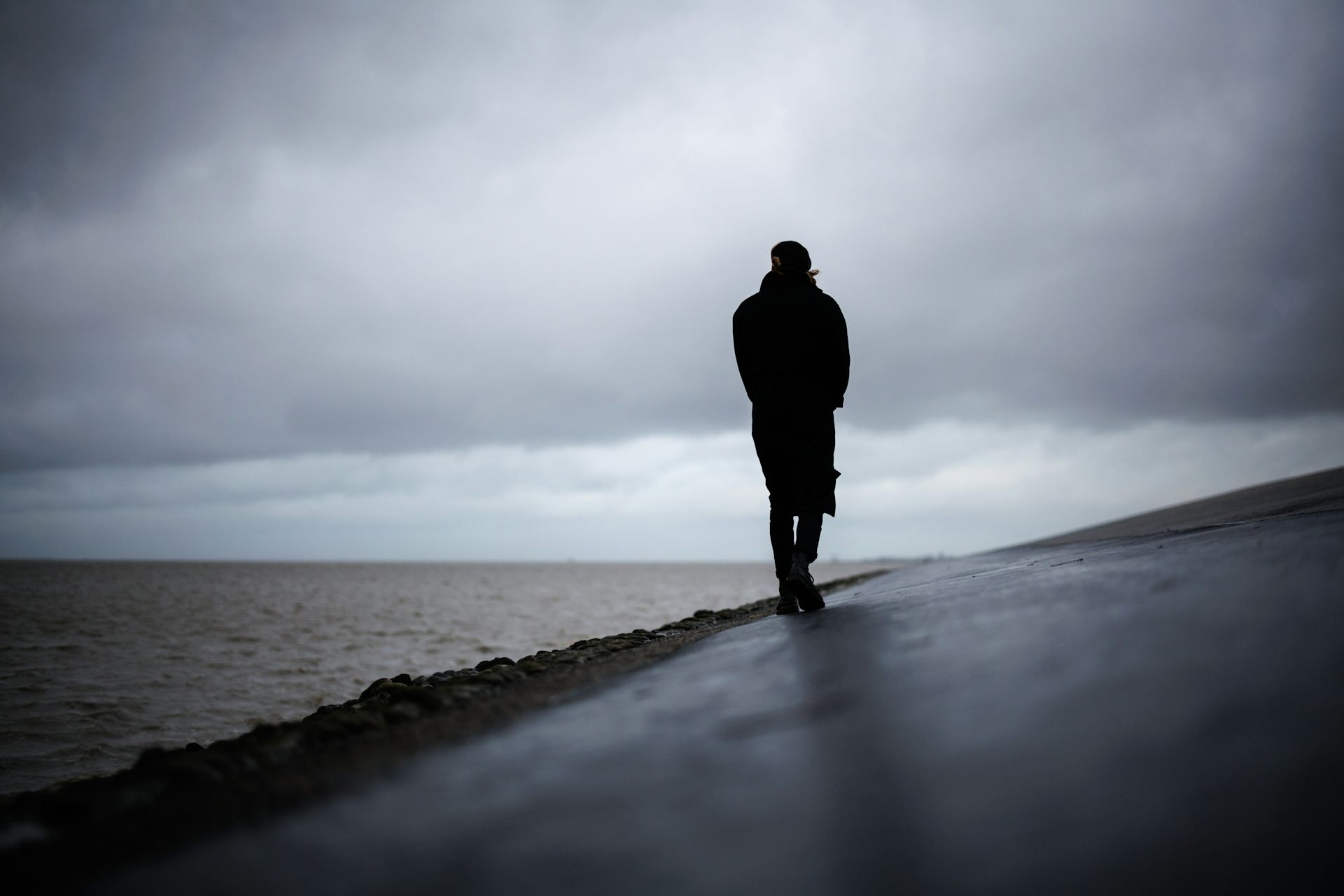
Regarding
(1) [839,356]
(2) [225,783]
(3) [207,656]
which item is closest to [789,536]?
(1) [839,356]

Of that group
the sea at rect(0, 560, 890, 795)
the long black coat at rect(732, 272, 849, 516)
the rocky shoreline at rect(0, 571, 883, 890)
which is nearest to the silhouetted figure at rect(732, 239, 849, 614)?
the long black coat at rect(732, 272, 849, 516)

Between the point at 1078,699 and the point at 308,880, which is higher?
the point at 1078,699

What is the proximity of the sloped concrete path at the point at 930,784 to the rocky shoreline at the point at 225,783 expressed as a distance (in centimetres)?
11

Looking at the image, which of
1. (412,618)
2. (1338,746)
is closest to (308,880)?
(1338,746)

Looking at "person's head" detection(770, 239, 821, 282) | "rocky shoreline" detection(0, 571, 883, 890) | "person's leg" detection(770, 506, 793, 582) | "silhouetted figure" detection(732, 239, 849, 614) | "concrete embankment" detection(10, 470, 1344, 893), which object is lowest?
"rocky shoreline" detection(0, 571, 883, 890)

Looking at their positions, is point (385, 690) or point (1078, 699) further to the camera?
point (385, 690)

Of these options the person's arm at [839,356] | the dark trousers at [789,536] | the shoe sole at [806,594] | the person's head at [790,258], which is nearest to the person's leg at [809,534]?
the dark trousers at [789,536]

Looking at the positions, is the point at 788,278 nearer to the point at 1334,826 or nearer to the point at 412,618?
the point at 1334,826

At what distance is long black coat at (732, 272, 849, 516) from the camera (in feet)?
13.1

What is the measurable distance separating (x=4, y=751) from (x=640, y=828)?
9271 millimetres

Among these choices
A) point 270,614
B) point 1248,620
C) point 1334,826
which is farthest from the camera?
point 270,614

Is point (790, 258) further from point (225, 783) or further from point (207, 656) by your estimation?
point (207, 656)

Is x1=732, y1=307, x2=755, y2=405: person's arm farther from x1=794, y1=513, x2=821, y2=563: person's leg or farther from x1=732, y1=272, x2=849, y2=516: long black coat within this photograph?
x1=794, y1=513, x2=821, y2=563: person's leg

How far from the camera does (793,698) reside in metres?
1.84
